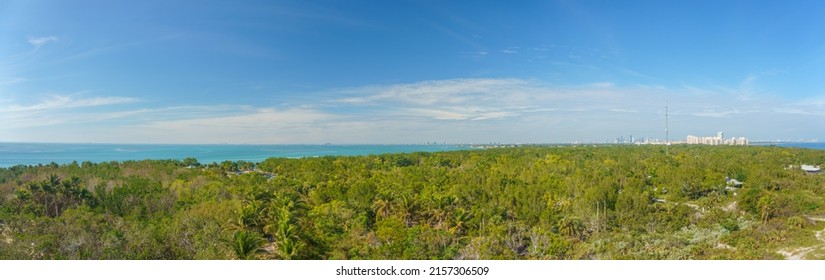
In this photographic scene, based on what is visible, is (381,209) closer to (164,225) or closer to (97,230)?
(164,225)

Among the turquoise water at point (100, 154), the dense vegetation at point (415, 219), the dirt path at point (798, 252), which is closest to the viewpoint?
the dirt path at point (798, 252)

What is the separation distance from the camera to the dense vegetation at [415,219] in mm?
8164

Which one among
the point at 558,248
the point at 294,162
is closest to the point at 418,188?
the point at 558,248

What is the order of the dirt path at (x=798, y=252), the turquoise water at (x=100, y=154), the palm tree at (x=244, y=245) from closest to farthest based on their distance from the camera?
1. the dirt path at (x=798, y=252)
2. the palm tree at (x=244, y=245)
3. the turquoise water at (x=100, y=154)

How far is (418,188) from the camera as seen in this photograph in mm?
16375

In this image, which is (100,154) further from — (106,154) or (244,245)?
(244,245)

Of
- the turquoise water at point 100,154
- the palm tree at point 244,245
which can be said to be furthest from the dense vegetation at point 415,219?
the turquoise water at point 100,154

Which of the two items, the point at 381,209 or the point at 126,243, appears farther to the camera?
the point at 381,209

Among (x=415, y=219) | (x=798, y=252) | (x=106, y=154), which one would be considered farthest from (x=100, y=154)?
(x=798, y=252)

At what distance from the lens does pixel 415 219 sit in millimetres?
13578

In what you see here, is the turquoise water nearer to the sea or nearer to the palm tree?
the sea

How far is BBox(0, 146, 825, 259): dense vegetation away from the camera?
816 cm

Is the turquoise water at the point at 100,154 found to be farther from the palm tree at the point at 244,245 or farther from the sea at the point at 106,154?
the palm tree at the point at 244,245

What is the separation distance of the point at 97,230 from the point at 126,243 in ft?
6.22
